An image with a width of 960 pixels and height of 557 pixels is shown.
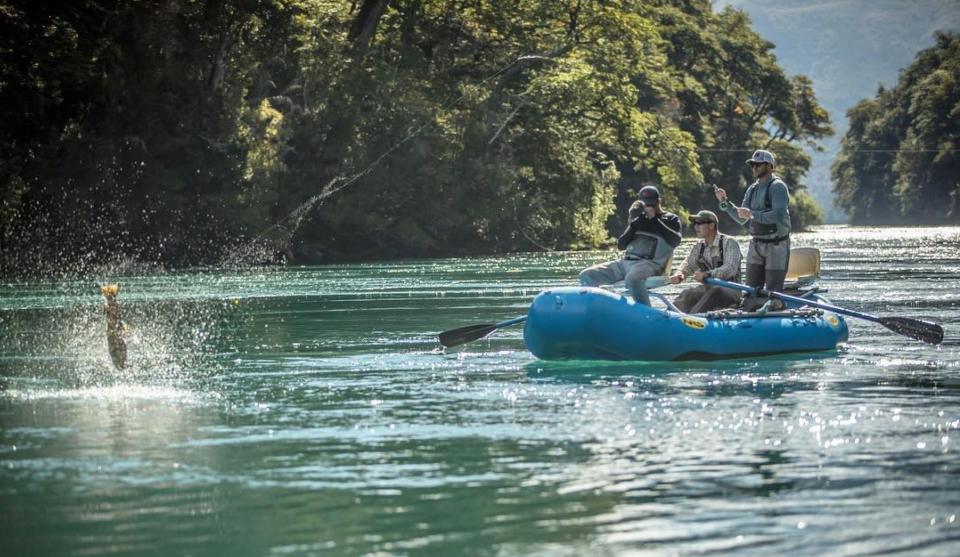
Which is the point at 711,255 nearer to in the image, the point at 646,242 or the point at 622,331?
the point at 646,242

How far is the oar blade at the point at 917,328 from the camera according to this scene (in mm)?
18250

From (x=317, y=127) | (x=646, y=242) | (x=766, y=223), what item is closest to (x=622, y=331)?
(x=646, y=242)

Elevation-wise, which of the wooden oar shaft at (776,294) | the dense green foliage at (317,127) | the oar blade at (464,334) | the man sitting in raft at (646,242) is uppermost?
the dense green foliage at (317,127)

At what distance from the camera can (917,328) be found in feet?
60.4

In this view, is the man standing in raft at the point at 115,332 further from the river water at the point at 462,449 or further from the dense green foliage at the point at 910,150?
the dense green foliage at the point at 910,150

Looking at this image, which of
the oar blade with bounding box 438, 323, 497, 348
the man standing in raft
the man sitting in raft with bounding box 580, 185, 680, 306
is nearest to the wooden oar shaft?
the man sitting in raft with bounding box 580, 185, 680, 306

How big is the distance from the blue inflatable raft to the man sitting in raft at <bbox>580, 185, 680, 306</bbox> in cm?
31

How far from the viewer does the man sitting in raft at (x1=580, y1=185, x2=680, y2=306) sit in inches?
664

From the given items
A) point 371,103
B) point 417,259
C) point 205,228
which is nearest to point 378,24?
point 371,103

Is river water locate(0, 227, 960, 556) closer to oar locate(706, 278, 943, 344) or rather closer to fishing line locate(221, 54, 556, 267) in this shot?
oar locate(706, 278, 943, 344)

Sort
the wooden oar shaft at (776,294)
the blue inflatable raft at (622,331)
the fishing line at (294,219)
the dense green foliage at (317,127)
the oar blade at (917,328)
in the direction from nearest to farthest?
the blue inflatable raft at (622,331)
the wooden oar shaft at (776,294)
the oar blade at (917,328)
the dense green foliage at (317,127)
the fishing line at (294,219)

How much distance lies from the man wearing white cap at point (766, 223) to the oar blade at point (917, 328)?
4.71ft

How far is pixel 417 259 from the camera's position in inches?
2036

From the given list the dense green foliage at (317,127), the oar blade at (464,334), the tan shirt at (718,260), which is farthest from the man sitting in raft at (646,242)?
the dense green foliage at (317,127)
